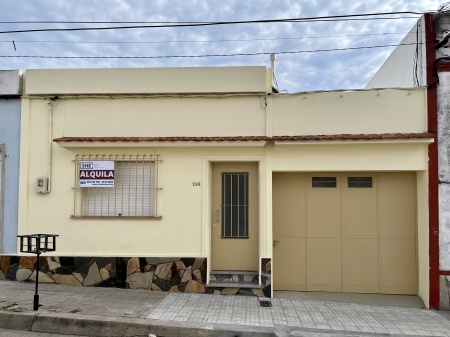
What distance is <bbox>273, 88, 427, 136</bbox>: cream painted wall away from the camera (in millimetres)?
6254

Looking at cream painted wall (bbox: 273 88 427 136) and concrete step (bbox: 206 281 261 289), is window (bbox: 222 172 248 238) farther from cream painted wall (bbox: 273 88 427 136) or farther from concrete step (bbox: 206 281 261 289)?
cream painted wall (bbox: 273 88 427 136)

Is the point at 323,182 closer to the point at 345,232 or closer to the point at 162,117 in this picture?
the point at 345,232

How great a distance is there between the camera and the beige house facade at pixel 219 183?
20.7 ft

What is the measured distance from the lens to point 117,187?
666cm

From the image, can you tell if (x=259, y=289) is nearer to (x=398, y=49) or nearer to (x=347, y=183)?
(x=347, y=183)

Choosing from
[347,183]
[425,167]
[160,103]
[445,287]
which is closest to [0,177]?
[160,103]

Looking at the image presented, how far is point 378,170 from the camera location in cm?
629

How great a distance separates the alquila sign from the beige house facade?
0.09 ft

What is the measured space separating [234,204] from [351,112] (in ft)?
9.60

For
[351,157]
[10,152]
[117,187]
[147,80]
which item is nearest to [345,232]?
[351,157]

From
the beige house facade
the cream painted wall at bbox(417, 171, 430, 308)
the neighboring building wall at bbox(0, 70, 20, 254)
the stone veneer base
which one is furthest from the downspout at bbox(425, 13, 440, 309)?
the neighboring building wall at bbox(0, 70, 20, 254)

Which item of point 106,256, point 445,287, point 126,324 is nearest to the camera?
point 126,324

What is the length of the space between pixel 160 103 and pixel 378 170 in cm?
446

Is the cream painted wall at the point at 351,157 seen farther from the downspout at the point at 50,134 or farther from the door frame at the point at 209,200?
the downspout at the point at 50,134
